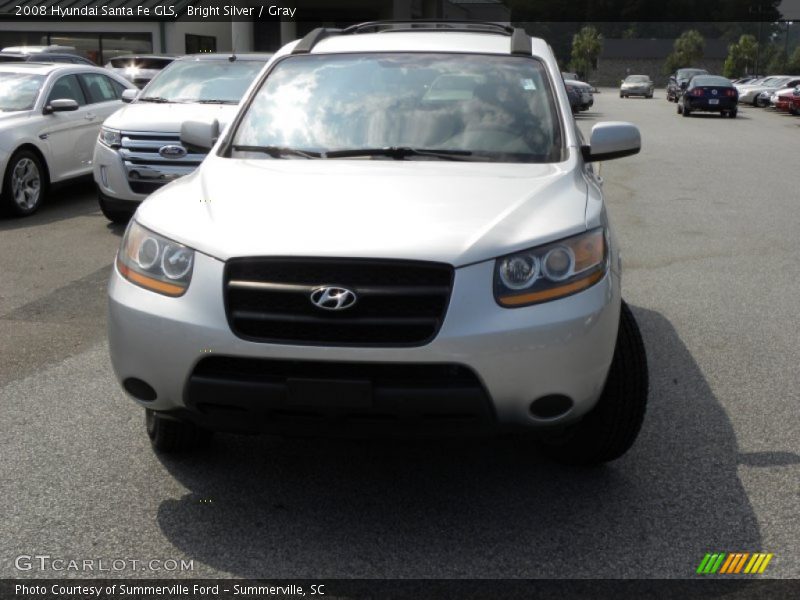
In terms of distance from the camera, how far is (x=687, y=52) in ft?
365

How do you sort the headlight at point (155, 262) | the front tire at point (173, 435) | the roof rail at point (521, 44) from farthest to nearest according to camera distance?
the roof rail at point (521, 44) → the front tire at point (173, 435) → the headlight at point (155, 262)

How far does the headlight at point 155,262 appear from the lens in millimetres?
3477

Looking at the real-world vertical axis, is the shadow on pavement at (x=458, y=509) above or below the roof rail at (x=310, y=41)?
below

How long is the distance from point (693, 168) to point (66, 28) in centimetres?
2747

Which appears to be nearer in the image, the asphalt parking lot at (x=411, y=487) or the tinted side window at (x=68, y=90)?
the asphalt parking lot at (x=411, y=487)

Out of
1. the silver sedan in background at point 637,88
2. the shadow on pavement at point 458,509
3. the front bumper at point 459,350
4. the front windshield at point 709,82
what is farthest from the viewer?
the silver sedan in background at point 637,88

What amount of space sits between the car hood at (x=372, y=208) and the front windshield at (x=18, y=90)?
26.1ft

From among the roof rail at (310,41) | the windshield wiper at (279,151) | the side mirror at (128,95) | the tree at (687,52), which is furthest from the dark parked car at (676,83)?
the tree at (687,52)

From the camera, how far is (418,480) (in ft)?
13.1

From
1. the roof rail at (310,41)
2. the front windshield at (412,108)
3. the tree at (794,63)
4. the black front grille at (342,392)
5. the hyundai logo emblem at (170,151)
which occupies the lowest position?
the tree at (794,63)

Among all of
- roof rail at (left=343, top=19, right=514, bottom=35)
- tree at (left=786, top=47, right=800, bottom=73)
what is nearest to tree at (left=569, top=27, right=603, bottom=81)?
tree at (left=786, top=47, right=800, bottom=73)

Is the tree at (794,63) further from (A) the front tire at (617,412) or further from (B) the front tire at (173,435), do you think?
(B) the front tire at (173,435)

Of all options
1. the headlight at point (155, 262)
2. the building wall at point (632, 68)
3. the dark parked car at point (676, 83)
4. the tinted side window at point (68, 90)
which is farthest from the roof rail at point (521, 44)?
the building wall at point (632, 68)

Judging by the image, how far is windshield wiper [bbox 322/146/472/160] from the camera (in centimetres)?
438
